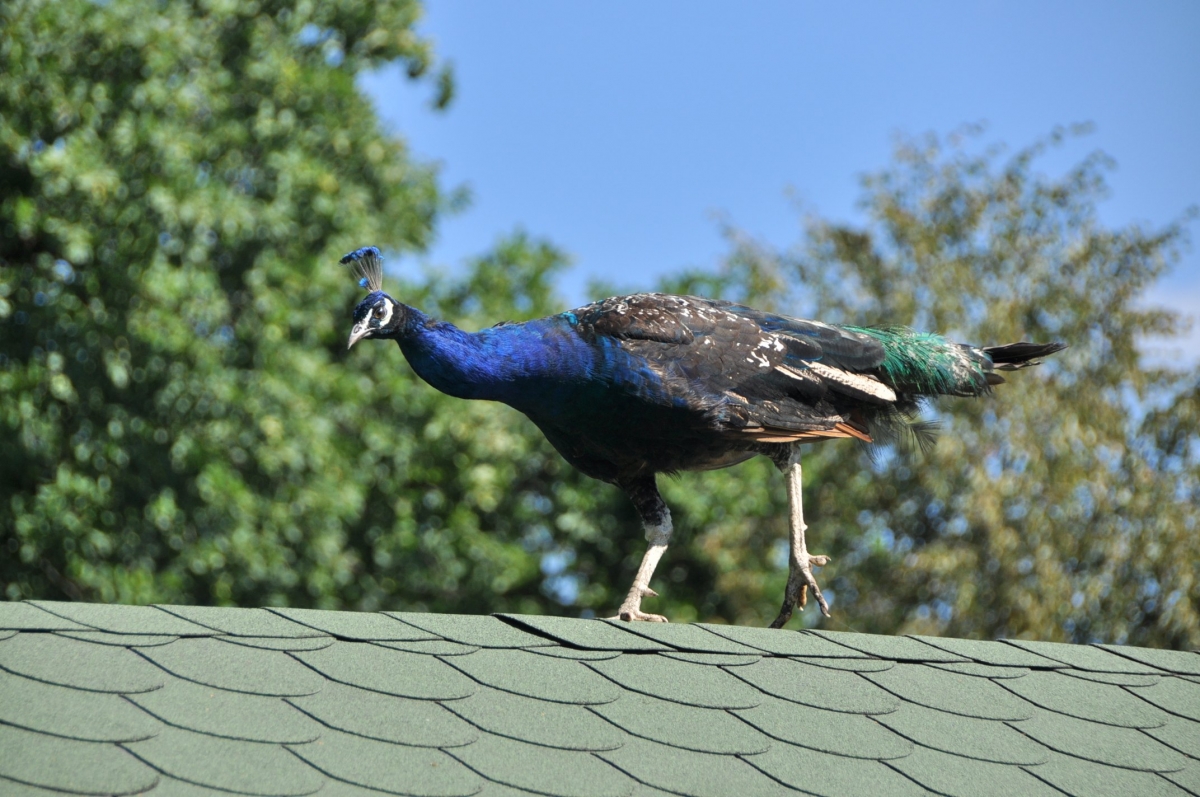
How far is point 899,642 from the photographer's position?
12.3 feet

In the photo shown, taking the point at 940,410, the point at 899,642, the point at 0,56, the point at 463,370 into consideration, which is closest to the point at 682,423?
the point at 463,370

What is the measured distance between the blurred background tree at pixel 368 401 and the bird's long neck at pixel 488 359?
22.3 ft

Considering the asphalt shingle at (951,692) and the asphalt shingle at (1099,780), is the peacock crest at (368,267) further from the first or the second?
the asphalt shingle at (1099,780)

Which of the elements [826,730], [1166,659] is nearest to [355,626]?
[826,730]

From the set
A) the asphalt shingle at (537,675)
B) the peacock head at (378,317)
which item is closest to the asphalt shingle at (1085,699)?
the asphalt shingle at (537,675)

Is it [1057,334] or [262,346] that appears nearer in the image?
[262,346]

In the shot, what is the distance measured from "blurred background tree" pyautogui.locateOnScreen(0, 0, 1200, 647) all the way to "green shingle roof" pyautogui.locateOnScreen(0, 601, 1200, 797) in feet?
27.6

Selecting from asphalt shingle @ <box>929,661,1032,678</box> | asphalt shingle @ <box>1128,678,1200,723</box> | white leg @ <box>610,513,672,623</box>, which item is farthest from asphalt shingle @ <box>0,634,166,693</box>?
asphalt shingle @ <box>1128,678,1200,723</box>

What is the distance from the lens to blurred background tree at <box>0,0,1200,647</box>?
36.3 ft

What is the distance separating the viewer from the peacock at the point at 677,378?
4.73 m

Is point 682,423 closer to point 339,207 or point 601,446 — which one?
point 601,446

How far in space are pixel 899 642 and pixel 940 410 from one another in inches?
427

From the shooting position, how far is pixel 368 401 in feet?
46.5

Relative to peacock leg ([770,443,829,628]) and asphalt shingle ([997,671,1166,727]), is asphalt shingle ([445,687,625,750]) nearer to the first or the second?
asphalt shingle ([997,671,1166,727])
